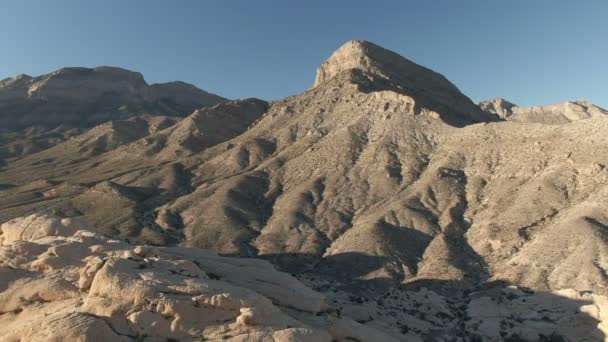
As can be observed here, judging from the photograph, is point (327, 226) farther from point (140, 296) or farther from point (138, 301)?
point (138, 301)

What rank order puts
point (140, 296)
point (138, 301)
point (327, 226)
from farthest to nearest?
point (327, 226) < point (140, 296) < point (138, 301)

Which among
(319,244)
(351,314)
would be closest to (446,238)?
(319,244)

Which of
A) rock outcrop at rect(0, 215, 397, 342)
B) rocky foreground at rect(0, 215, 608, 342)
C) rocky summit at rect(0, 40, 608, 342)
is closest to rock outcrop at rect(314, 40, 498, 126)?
rocky summit at rect(0, 40, 608, 342)

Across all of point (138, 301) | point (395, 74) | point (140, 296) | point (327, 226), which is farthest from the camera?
point (395, 74)

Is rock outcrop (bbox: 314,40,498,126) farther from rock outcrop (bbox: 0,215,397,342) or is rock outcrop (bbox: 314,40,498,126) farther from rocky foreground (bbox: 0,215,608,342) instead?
rock outcrop (bbox: 0,215,397,342)

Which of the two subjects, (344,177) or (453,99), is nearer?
(344,177)

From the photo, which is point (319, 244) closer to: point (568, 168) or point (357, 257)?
point (357, 257)

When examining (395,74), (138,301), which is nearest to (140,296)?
(138,301)

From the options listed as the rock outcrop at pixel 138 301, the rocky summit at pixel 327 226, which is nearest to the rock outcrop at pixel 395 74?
the rocky summit at pixel 327 226

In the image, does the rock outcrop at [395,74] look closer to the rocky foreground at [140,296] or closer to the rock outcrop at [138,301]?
the rocky foreground at [140,296]
